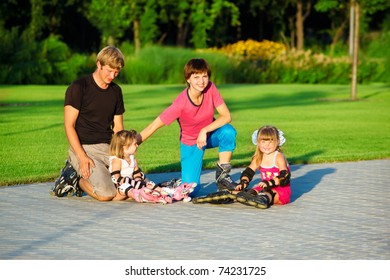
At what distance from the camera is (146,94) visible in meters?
32.4

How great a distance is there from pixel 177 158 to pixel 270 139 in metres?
4.47

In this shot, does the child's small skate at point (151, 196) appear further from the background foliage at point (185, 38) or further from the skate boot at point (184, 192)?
the background foliage at point (185, 38)

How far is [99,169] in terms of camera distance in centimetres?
993

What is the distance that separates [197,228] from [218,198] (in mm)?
1190

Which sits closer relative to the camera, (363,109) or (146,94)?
(363,109)

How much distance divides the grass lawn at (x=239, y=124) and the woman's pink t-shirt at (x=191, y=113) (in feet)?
7.28

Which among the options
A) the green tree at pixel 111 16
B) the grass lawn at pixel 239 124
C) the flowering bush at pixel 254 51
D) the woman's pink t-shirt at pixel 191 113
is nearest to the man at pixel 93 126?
the woman's pink t-shirt at pixel 191 113

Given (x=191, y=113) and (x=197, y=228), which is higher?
(x=191, y=113)

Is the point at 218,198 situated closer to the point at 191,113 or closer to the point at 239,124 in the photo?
the point at 191,113

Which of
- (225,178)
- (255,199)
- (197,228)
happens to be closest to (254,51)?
(225,178)

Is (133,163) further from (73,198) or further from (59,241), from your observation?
(59,241)

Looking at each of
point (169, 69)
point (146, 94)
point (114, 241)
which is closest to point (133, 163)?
point (114, 241)

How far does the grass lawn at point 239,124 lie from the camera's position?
13836 millimetres

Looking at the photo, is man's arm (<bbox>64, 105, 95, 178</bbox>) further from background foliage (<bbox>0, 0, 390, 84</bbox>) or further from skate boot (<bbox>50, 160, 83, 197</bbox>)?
background foliage (<bbox>0, 0, 390, 84</bbox>)
